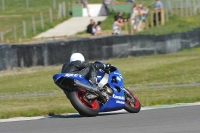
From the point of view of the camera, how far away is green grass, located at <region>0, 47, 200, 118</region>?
1217 cm

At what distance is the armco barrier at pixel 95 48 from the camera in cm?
2050

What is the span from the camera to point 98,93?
10.6 metres

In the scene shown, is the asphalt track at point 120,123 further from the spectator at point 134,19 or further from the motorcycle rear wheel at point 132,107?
the spectator at point 134,19

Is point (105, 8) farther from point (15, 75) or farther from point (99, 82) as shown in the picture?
point (99, 82)

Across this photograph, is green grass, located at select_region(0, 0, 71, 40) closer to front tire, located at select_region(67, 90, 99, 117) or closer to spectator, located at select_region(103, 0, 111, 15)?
spectator, located at select_region(103, 0, 111, 15)

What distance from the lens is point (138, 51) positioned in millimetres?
25031

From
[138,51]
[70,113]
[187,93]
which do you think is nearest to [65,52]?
[138,51]

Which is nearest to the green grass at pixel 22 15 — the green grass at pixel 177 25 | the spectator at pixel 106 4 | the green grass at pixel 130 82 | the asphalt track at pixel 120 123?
the spectator at pixel 106 4

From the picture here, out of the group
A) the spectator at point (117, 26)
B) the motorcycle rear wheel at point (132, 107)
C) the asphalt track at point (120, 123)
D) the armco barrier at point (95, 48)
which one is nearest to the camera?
the asphalt track at point (120, 123)

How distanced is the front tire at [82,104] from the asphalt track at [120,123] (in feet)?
0.40

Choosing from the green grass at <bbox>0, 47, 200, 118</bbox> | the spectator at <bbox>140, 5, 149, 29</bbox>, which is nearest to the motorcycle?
the green grass at <bbox>0, 47, 200, 118</bbox>

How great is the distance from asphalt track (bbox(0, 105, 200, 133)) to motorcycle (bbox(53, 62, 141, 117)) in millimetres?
160

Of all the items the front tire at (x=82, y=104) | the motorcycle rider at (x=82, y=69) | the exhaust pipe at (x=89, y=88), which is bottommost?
the front tire at (x=82, y=104)

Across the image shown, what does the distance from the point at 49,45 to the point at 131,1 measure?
14.7m
